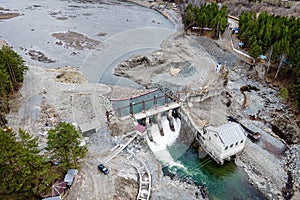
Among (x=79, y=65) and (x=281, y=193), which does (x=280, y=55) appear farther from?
(x=79, y=65)

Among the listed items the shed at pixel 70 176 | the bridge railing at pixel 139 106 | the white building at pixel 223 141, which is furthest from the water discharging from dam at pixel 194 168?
the shed at pixel 70 176

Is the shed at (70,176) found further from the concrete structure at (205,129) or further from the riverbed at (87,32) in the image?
the riverbed at (87,32)

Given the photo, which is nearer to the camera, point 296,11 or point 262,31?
point 262,31

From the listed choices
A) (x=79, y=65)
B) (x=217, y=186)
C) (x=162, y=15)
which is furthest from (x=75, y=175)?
(x=162, y=15)

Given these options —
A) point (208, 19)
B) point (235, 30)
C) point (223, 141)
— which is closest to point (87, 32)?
point (208, 19)

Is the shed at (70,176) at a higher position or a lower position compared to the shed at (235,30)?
lower

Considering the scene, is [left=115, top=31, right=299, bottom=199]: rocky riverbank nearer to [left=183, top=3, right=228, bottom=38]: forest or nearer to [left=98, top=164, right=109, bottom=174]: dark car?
[left=183, top=3, right=228, bottom=38]: forest
